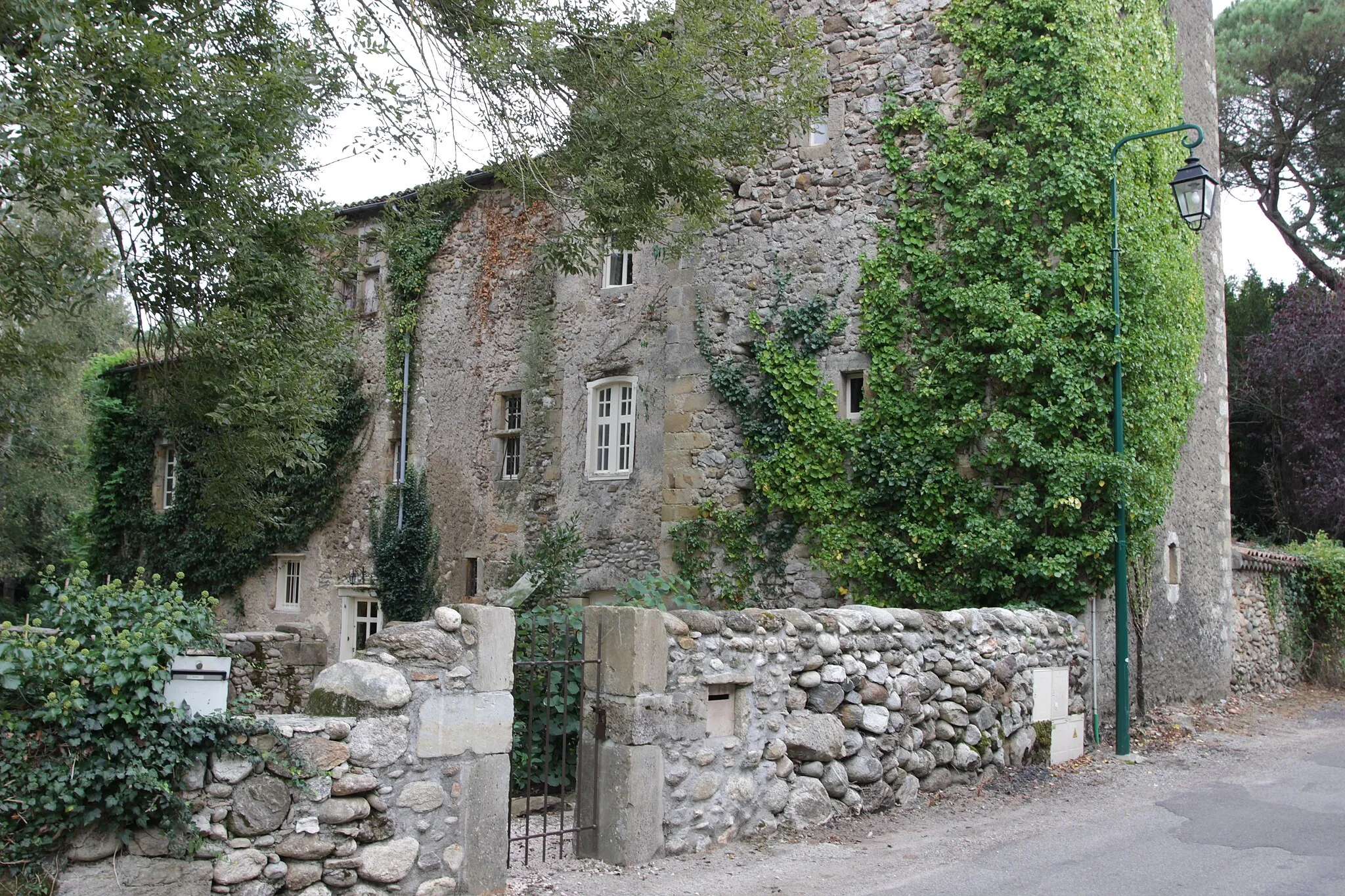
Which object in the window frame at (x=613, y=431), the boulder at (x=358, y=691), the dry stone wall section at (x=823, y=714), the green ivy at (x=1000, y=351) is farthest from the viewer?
the window frame at (x=613, y=431)

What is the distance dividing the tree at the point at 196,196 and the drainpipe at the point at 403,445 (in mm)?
7565

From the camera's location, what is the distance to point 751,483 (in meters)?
12.2

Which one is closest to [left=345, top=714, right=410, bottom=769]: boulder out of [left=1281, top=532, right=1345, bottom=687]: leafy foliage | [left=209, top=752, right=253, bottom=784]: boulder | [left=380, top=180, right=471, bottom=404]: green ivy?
[left=209, top=752, right=253, bottom=784]: boulder

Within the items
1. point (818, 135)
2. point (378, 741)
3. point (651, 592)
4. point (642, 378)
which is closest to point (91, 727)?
point (378, 741)

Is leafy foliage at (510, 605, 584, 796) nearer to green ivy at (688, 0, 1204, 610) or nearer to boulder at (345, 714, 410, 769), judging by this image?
boulder at (345, 714, 410, 769)

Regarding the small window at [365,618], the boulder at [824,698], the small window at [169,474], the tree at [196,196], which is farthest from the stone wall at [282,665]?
the small window at [169,474]

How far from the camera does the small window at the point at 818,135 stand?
1219cm

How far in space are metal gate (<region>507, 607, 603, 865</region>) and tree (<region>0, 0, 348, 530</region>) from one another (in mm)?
3041

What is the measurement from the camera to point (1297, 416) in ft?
70.2

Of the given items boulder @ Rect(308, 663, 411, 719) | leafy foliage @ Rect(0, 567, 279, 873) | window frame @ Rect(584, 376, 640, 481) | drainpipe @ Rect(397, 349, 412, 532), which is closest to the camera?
leafy foliage @ Rect(0, 567, 279, 873)

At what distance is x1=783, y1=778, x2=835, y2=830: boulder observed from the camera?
277 inches

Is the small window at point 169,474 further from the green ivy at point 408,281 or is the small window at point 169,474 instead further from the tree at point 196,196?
the tree at point 196,196

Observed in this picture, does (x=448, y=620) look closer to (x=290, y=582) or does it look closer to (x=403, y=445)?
(x=403, y=445)

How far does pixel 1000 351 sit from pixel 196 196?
729 cm
